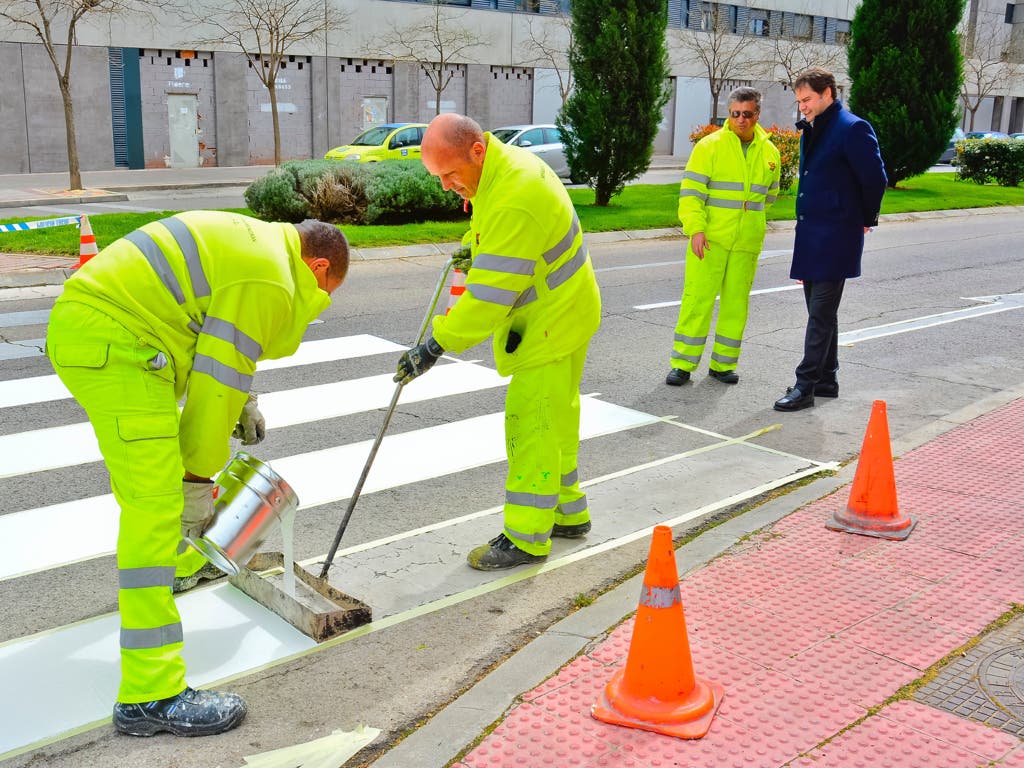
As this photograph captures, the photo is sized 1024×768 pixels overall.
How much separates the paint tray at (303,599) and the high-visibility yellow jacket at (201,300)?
0.83 metres

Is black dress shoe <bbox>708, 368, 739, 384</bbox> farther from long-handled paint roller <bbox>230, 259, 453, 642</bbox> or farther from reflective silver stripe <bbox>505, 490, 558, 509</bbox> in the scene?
long-handled paint roller <bbox>230, 259, 453, 642</bbox>

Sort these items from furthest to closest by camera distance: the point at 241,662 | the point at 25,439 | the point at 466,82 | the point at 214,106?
the point at 466,82
the point at 214,106
the point at 25,439
the point at 241,662

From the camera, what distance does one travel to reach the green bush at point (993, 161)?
31.7 metres

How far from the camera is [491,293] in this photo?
14.6 ft

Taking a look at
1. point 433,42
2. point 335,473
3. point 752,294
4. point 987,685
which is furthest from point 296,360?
point 433,42

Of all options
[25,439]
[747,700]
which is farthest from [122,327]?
[25,439]

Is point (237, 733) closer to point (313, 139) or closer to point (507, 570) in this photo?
point (507, 570)

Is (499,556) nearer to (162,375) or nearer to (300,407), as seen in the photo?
(162,375)

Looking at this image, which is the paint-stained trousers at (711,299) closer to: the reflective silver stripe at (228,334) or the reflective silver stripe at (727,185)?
the reflective silver stripe at (727,185)

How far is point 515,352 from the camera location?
4711 millimetres

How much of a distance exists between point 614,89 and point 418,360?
17.1 metres

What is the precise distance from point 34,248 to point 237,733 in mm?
11368

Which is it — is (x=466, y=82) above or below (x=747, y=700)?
above

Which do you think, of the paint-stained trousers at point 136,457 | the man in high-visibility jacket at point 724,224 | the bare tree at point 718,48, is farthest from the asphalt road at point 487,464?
the bare tree at point 718,48
